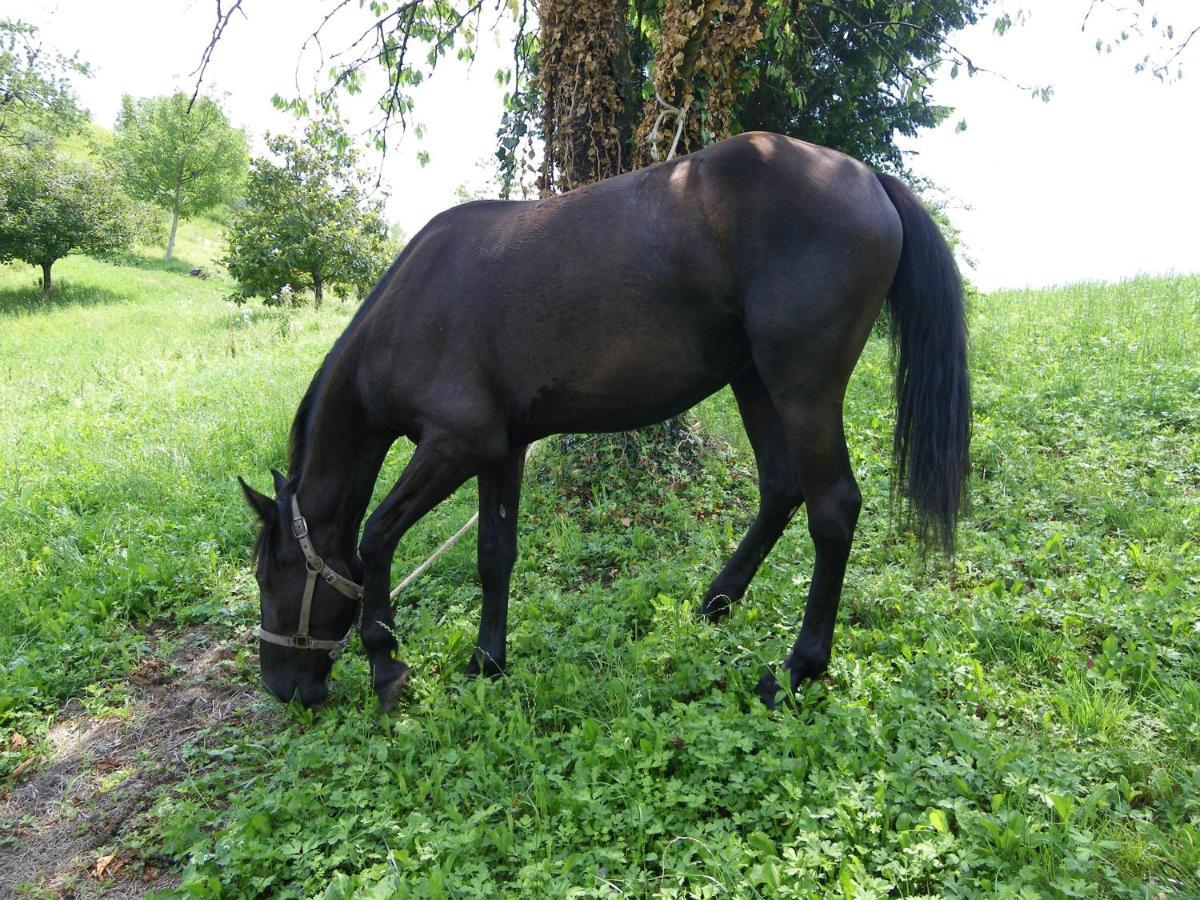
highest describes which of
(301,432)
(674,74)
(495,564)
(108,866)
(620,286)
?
(674,74)

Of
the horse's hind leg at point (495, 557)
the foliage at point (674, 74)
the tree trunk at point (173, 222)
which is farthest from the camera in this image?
the tree trunk at point (173, 222)

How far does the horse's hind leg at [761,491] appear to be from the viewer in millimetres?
3531

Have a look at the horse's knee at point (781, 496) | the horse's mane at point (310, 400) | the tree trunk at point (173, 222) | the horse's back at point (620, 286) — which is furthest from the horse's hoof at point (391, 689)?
the tree trunk at point (173, 222)

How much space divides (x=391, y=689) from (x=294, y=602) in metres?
0.58

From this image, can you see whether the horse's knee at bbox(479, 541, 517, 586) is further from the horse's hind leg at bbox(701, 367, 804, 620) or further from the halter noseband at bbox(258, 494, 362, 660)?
the horse's hind leg at bbox(701, 367, 804, 620)

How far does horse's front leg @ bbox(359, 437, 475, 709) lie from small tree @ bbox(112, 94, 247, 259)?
40.6 meters

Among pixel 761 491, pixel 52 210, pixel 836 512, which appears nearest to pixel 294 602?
pixel 761 491

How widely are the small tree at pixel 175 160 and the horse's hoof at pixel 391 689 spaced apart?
134 feet

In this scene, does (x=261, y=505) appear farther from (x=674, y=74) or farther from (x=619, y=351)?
(x=674, y=74)

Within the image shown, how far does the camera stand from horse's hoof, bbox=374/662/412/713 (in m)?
3.23

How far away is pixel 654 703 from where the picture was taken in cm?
304

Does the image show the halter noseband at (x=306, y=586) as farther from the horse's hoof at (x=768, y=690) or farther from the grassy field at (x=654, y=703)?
Result: the horse's hoof at (x=768, y=690)

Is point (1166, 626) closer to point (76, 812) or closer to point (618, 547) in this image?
point (618, 547)

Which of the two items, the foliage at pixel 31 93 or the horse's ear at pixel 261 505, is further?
the foliage at pixel 31 93
